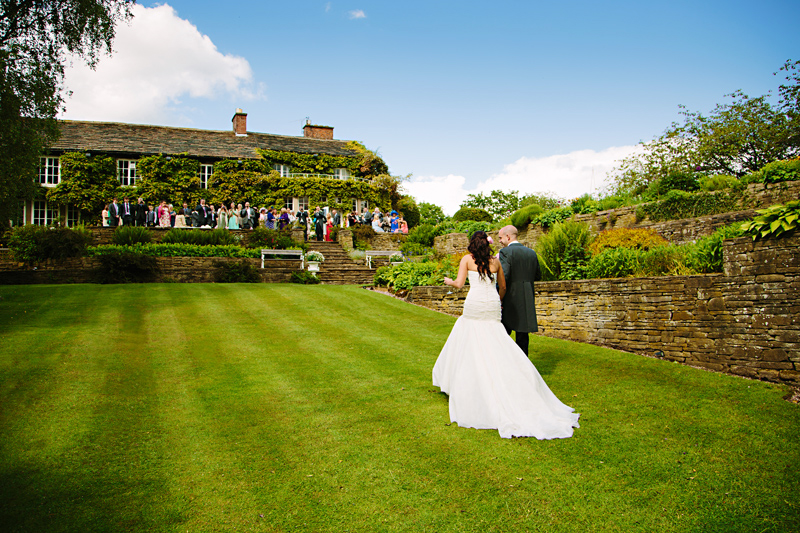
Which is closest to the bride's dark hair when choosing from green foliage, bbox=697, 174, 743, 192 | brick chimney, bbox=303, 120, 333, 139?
green foliage, bbox=697, 174, 743, 192

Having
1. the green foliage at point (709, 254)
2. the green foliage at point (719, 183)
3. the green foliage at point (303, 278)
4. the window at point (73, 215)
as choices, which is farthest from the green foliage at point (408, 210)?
the green foliage at point (709, 254)

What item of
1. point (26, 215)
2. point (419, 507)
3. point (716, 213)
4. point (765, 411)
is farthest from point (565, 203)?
point (26, 215)

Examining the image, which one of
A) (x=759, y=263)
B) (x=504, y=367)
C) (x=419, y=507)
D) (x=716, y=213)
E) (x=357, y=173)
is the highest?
(x=357, y=173)

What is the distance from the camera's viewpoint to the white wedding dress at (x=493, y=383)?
519 cm

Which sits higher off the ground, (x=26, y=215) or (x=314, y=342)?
(x=26, y=215)

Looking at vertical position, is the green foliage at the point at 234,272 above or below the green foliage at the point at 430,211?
below

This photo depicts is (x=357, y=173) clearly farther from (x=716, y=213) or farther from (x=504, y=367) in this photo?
(x=504, y=367)

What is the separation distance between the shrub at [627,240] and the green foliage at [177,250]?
14.3 meters

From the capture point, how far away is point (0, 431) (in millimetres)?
4938

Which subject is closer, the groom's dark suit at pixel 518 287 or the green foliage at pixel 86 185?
the groom's dark suit at pixel 518 287

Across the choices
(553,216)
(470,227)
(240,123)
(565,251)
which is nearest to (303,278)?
(470,227)

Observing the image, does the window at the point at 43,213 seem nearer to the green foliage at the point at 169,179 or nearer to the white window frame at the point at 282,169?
the green foliage at the point at 169,179

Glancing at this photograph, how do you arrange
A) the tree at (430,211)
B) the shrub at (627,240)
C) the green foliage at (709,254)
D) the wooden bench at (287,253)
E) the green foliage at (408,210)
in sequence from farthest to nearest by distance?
the tree at (430,211) < the green foliage at (408,210) < the wooden bench at (287,253) < the shrub at (627,240) < the green foliage at (709,254)

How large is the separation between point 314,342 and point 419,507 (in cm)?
623
